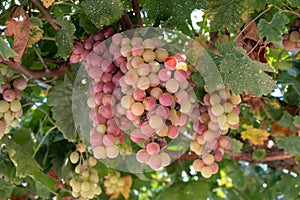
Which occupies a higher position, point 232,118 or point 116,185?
point 232,118

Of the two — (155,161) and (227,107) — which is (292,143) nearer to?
(227,107)

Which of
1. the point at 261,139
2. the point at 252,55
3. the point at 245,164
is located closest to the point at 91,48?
the point at 252,55

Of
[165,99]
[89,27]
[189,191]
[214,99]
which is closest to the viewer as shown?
[165,99]

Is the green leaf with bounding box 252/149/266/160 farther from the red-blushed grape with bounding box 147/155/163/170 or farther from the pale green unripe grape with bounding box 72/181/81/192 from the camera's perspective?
the red-blushed grape with bounding box 147/155/163/170

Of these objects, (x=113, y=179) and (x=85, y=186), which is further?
(x=113, y=179)

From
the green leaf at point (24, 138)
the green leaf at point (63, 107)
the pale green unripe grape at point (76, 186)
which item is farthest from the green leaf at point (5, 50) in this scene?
the green leaf at point (24, 138)

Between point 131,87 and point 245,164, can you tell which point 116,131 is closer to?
point 131,87

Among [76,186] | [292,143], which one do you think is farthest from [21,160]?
[292,143]

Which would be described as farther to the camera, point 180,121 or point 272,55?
point 272,55
